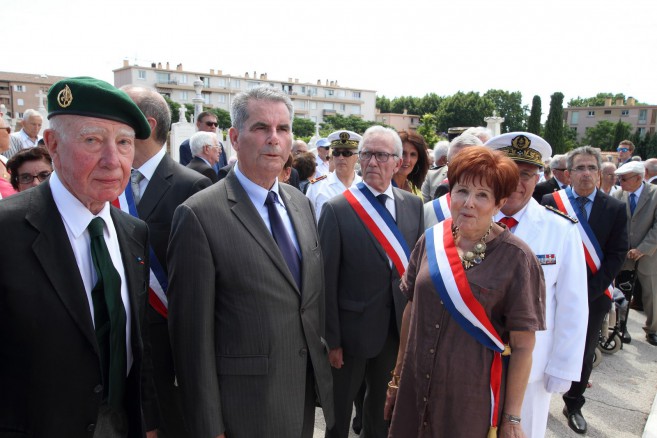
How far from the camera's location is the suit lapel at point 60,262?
57.9 inches

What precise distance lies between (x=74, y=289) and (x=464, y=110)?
88340 millimetres

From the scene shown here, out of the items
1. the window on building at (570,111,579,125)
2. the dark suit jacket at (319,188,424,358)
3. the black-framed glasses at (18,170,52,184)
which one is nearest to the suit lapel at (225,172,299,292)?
the dark suit jacket at (319,188,424,358)

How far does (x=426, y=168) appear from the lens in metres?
4.91

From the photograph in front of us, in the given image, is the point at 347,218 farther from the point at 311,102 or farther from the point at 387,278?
the point at 311,102

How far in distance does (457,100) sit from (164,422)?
3518 inches

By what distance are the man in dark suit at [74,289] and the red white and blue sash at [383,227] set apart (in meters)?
1.67

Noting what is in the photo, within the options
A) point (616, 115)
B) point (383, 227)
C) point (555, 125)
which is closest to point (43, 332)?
point (383, 227)

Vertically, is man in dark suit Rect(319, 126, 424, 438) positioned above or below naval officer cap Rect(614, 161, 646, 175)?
below

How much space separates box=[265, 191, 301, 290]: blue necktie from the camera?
7.02ft

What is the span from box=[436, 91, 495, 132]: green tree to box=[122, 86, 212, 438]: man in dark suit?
8562cm

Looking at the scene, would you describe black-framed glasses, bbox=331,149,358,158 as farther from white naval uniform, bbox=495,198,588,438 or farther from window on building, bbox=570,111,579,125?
window on building, bbox=570,111,579,125

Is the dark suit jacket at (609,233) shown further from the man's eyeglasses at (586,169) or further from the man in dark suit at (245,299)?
the man in dark suit at (245,299)

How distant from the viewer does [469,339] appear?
2.07 m

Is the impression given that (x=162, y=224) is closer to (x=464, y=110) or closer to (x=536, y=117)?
(x=536, y=117)
